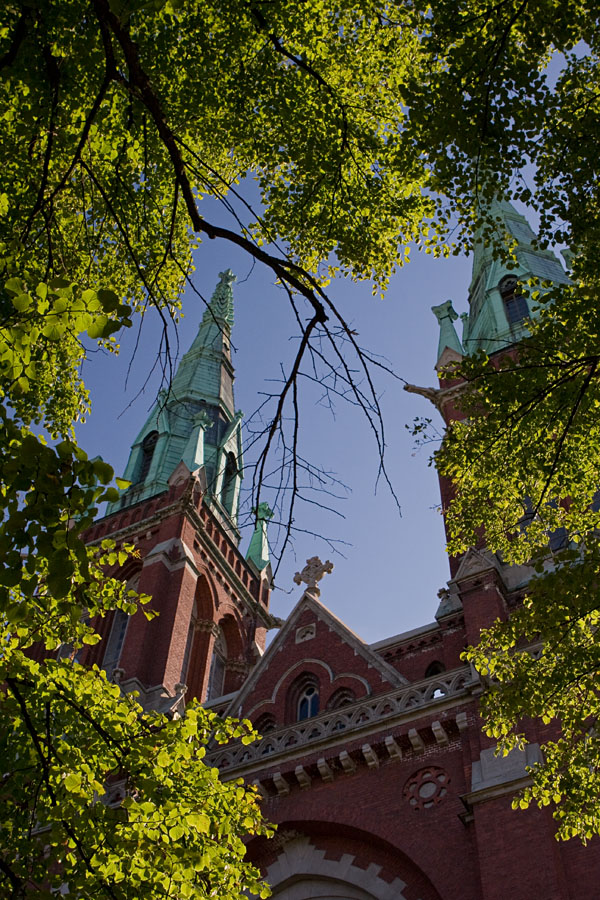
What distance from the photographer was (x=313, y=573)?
20422mm

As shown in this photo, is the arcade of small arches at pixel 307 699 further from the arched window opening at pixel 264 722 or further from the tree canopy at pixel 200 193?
the tree canopy at pixel 200 193

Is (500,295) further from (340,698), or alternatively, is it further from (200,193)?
(200,193)

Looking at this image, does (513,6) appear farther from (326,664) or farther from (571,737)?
(326,664)

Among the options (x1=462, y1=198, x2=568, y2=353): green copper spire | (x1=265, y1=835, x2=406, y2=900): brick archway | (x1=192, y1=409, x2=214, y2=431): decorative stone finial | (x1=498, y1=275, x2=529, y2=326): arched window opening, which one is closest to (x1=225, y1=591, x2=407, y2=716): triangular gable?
(x1=265, y1=835, x2=406, y2=900): brick archway

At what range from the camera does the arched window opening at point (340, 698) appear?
56.3 feet

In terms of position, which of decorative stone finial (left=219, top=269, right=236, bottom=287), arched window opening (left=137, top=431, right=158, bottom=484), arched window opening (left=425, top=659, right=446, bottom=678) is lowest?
arched window opening (left=425, top=659, right=446, bottom=678)

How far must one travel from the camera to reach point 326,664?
18.0 meters

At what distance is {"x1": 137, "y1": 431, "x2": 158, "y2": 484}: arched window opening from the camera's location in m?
32.1

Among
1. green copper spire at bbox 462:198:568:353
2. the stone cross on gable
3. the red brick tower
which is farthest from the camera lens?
green copper spire at bbox 462:198:568:353

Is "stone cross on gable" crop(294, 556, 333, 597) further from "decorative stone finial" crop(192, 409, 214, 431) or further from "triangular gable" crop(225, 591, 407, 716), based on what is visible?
"decorative stone finial" crop(192, 409, 214, 431)

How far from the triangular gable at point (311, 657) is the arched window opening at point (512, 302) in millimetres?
11668

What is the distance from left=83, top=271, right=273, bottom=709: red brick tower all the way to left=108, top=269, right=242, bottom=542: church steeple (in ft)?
0.16

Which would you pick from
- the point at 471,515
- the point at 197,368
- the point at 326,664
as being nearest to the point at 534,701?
the point at 471,515

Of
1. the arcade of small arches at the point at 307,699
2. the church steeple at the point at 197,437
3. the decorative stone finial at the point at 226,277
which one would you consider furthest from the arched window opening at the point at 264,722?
the decorative stone finial at the point at 226,277
